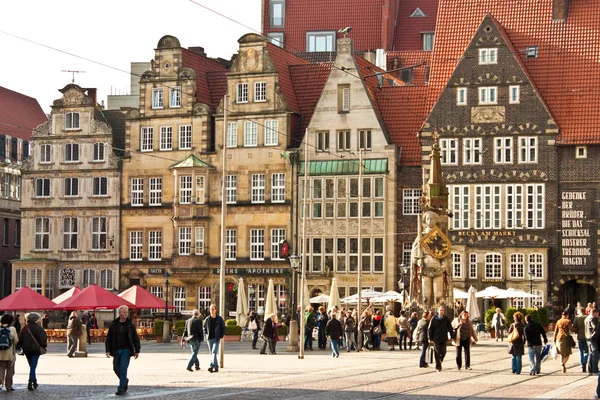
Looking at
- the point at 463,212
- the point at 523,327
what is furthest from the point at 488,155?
the point at 523,327

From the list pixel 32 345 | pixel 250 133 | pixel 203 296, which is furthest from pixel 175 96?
pixel 32 345

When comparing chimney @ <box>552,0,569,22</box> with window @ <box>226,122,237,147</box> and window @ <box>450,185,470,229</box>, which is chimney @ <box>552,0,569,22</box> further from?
window @ <box>226,122,237,147</box>

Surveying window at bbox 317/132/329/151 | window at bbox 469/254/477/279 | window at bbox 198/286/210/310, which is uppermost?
window at bbox 317/132/329/151

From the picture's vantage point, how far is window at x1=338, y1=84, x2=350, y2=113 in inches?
2778

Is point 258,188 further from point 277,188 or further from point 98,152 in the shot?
point 98,152

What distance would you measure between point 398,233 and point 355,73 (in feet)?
28.4

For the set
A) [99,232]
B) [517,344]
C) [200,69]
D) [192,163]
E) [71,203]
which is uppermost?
[200,69]

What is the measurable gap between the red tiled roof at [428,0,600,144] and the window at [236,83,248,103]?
32.0 ft

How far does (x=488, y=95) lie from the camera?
68.1 m

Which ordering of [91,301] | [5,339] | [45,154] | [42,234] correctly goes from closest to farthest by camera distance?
[5,339], [91,301], [42,234], [45,154]

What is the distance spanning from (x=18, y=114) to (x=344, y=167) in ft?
109

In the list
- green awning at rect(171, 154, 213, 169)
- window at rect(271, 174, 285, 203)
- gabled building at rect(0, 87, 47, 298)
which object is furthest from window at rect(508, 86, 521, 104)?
gabled building at rect(0, 87, 47, 298)

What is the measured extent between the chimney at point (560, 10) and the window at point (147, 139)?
22501 millimetres

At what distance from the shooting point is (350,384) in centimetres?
2886
